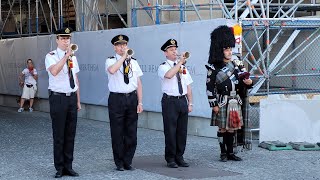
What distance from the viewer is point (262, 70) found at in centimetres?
1335

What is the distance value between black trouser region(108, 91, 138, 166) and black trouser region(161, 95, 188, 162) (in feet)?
1.72

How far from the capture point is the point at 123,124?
9.46 meters

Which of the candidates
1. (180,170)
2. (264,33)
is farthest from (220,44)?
(264,33)

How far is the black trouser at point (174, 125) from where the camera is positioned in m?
9.69

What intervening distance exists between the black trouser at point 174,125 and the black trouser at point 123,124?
0.52m

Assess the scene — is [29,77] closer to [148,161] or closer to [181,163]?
[148,161]

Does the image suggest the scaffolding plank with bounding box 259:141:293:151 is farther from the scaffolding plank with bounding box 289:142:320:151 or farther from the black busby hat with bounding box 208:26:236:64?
the black busby hat with bounding box 208:26:236:64

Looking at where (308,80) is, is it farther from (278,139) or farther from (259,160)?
(259,160)

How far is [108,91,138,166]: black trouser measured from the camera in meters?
9.34

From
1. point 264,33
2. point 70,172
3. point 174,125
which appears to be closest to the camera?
point 70,172

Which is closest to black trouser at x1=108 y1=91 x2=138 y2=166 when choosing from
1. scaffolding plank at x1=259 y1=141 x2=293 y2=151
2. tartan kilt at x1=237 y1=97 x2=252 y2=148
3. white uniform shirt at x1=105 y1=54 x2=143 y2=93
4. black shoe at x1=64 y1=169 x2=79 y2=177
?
white uniform shirt at x1=105 y1=54 x2=143 y2=93

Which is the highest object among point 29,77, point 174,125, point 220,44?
point 220,44

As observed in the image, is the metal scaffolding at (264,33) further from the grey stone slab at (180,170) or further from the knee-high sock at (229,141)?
the grey stone slab at (180,170)

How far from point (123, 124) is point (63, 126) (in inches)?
36.1
